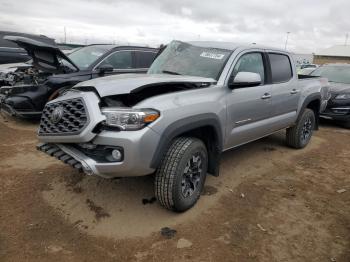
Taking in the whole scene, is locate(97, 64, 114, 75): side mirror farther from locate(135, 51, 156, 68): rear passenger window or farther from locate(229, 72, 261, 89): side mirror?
locate(229, 72, 261, 89): side mirror

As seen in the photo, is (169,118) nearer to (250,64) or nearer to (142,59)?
(250,64)

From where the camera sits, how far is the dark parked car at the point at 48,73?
657 centimetres

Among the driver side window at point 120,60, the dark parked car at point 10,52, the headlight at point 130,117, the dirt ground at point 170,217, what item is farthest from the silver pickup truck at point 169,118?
the dark parked car at point 10,52

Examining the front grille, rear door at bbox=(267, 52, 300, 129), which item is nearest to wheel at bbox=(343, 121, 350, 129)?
rear door at bbox=(267, 52, 300, 129)

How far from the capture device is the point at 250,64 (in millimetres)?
4719

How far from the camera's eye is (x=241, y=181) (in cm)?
468

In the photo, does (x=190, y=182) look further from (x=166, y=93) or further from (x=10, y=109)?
(x=10, y=109)

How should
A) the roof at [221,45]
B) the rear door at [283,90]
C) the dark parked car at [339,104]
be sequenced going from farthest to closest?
the dark parked car at [339,104]
the rear door at [283,90]
the roof at [221,45]

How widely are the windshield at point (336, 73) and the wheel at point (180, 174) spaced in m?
7.42

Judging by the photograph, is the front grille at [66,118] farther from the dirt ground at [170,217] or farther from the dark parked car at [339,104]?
the dark parked car at [339,104]

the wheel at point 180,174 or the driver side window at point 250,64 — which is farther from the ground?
the driver side window at point 250,64

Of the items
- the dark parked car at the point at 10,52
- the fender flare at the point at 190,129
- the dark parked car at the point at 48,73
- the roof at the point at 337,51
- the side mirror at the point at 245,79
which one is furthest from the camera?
the roof at the point at 337,51

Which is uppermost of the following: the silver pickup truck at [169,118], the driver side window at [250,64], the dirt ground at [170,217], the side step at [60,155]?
the driver side window at [250,64]

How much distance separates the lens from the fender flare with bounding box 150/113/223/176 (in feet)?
10.4
